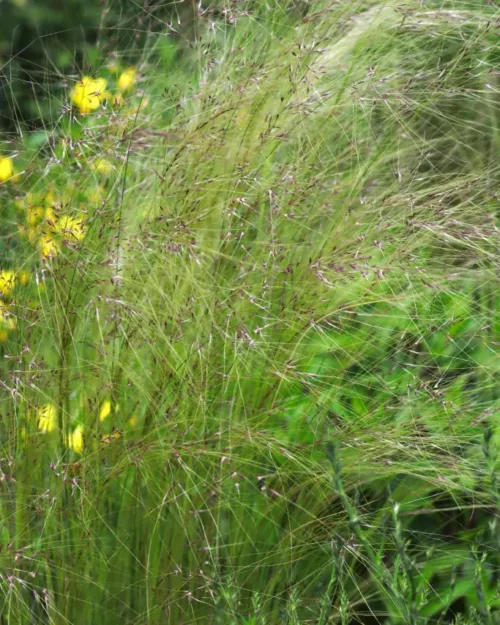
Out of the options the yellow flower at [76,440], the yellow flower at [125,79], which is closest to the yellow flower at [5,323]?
the yellow flower at [76,440]

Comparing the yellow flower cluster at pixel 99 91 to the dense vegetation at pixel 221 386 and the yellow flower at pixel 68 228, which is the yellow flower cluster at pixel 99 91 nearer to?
the dense vegetation at pixel 221 386

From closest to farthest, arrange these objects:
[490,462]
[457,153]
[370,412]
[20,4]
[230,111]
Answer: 1. [490,462]
2. [370,412]
3. [230,111]
4. [457,153]
5. [20,4]

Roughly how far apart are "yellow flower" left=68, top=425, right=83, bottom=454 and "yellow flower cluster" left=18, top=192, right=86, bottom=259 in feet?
0.97

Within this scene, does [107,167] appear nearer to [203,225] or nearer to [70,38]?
[203,225]

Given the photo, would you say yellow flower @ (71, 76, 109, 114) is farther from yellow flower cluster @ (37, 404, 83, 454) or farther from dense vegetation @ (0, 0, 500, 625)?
yellow flower cluster @ (37, 404, 83, 454)

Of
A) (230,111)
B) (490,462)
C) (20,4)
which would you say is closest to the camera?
(490,462)

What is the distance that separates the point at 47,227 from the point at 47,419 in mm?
335

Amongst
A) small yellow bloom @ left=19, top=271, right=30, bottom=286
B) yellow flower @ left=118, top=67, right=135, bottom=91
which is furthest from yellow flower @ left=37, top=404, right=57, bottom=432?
yellow flower @ left=118, top=67, right=135, bottom=91

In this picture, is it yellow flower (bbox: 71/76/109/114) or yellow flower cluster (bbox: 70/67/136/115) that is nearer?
yellow flower cluster (bbox: 70/67/136/115)

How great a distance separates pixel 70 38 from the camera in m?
4.03

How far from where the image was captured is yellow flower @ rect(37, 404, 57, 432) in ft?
5.49

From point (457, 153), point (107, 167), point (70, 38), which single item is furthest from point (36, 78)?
point (107, 167)

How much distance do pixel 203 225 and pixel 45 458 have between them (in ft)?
1.61

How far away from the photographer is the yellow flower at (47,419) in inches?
65.8
